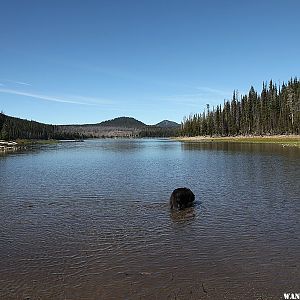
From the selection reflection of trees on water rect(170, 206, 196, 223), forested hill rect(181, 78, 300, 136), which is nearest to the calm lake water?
reflection of trees on water rect(170, 206, 196, 223)

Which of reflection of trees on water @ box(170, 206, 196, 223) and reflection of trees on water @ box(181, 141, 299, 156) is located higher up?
reflection of trees on water @ box(181, 141, 299, 156)

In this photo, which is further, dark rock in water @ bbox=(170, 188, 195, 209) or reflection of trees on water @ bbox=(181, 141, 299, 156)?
reflection of trees on water @ bbox=(181, 141, 299, 156)

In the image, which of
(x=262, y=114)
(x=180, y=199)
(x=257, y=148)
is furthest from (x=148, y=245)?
(x=262, y=114)

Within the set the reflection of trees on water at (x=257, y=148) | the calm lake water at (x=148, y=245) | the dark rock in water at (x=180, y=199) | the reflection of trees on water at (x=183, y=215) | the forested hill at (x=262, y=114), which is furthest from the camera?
the forested hill at (x=262, y=114)

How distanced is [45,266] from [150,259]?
3313mm

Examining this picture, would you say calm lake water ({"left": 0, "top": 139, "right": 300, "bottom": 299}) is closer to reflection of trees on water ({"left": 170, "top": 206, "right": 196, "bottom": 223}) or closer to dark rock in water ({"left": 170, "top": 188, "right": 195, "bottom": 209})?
reflection of trees on water ({"left": 170, "top": 206, "right": 196, "bottom": 223})

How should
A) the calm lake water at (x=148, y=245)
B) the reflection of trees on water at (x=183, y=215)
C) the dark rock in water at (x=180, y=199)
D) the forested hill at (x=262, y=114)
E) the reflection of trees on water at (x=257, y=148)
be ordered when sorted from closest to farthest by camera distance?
1. the calm lake water at (x=148, y=245)
2. the reflection of trees on water at (x=183, y=215)
3. the dark rock in water at (x=180, y=199)
4. the reflection of trees on water at (x=257, y=148)
5. the forested hill at (x=262, y=114)

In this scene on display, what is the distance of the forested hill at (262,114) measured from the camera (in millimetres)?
138500

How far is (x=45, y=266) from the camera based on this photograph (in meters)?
11.1

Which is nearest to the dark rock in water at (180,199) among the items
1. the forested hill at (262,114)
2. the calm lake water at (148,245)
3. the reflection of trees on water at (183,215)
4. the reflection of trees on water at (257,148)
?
the reflection of trees on water at (183,215)

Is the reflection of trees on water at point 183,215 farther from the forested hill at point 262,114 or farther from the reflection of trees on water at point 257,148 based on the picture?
the forested hill at point 262,114

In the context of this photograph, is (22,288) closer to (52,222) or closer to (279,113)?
(52,222)

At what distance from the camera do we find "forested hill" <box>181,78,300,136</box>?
138m

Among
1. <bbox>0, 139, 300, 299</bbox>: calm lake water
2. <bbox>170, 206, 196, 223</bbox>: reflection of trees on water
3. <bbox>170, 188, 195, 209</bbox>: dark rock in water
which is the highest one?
<bbox>170, 188, 195, 209</bbox>: dark rock in water
